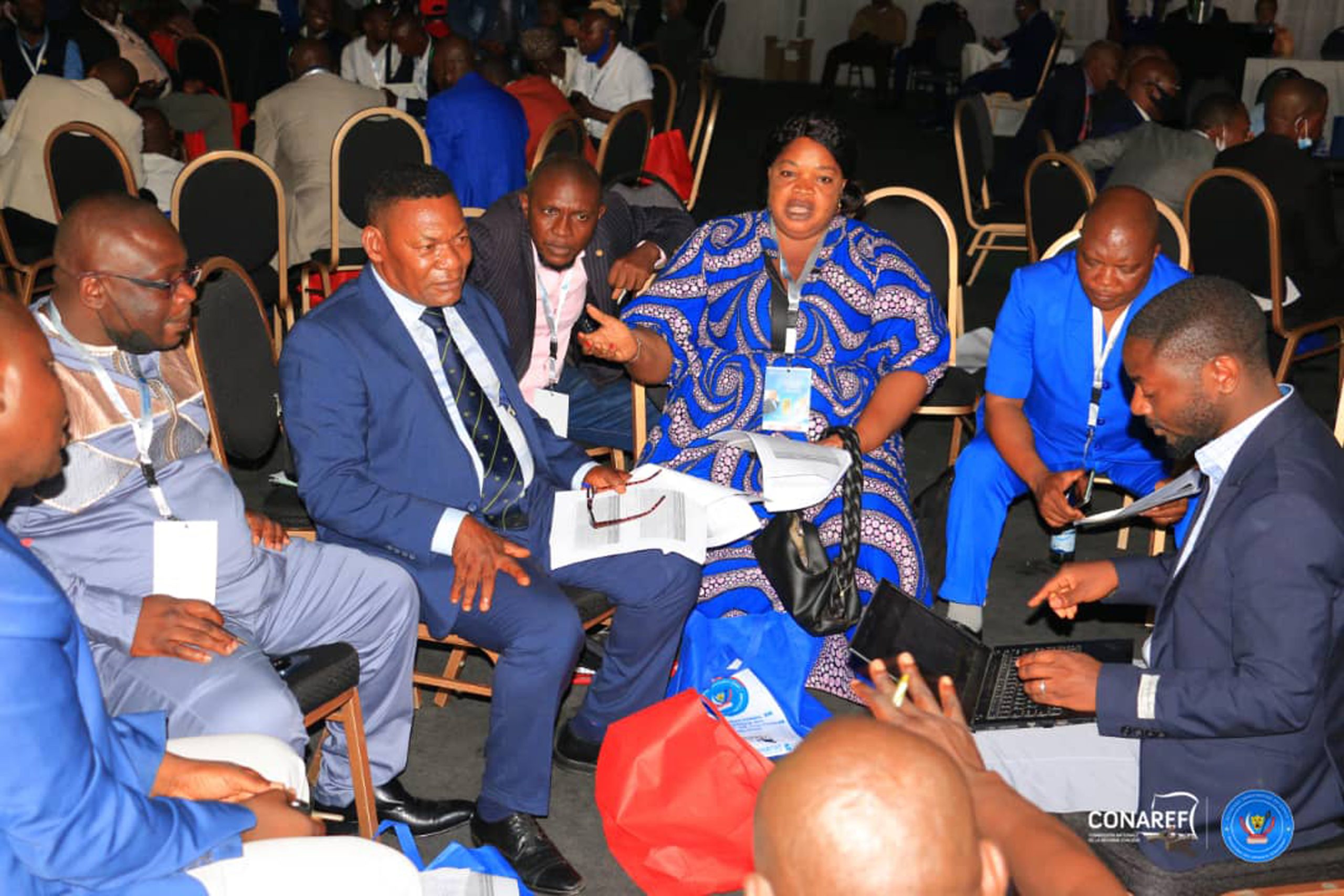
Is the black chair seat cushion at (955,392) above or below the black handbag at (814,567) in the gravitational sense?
above

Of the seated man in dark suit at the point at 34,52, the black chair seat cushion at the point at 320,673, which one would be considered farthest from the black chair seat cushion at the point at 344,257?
the seated man in dark suit at the point at 34,52

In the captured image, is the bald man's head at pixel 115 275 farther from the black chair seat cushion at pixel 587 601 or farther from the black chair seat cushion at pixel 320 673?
the black chair seat cushion at pixel 587 601

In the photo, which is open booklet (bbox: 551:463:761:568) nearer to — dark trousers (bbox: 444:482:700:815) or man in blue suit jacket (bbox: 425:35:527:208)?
dark trousers (bbox: 444:482:700:815)

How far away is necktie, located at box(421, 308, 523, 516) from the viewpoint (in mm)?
2840

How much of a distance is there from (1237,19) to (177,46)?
12.0 metres

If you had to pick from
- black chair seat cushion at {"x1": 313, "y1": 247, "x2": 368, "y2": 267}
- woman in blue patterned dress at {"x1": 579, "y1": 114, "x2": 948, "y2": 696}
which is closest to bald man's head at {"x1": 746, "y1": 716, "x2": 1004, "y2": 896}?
woman in blue patterned dress at {"x1": 579, "y1": 114, "x2": 948, "y2": 696}

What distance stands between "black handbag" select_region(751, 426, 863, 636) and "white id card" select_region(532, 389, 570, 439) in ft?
2.69

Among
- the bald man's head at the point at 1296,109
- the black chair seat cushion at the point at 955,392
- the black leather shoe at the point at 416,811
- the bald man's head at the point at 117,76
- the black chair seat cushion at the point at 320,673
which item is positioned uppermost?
the bald man's head at the point at 1296,109

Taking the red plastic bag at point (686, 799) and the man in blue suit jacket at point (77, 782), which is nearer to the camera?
the man in blue suit jacket at point (77, 782)

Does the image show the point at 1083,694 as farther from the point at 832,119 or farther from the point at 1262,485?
the point at 832,119

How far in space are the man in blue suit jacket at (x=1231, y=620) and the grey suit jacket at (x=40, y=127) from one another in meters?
4.57

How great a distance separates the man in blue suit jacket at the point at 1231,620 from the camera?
6.22 feet

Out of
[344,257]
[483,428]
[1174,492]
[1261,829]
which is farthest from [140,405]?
[344,257]

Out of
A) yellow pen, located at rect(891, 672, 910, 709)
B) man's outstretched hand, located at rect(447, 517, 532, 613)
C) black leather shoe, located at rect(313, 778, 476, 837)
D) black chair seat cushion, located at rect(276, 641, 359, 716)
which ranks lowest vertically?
black leather shoe, located at rect(313, 778, 476, 837)
